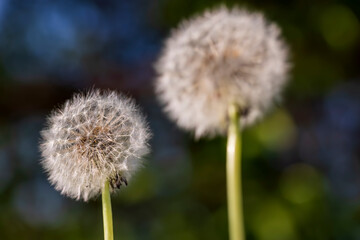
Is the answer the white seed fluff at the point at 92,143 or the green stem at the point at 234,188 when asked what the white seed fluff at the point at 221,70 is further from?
the white seed fluff at the point at 92,143

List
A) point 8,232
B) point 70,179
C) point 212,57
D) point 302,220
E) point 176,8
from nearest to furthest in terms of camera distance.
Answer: point 70,179
point 212,57
point 302,220
point 8,232
point 176,8

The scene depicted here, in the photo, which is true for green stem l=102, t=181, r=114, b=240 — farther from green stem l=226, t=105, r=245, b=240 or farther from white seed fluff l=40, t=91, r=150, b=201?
green stem l=226, t=105, r=245, b=240

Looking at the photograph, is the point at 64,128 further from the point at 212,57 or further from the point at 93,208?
the point at 93,208

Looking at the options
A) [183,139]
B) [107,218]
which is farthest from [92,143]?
[183,139]

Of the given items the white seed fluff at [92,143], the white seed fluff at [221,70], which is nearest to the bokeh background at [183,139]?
the white seed fluff at [221,70]

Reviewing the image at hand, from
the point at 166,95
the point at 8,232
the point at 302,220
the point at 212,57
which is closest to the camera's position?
the point at 212,57

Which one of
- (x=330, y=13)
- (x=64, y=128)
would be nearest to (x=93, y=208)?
(x=330, y=13)

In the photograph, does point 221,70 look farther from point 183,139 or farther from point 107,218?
point 183,139

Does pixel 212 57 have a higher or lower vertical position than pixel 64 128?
higher
